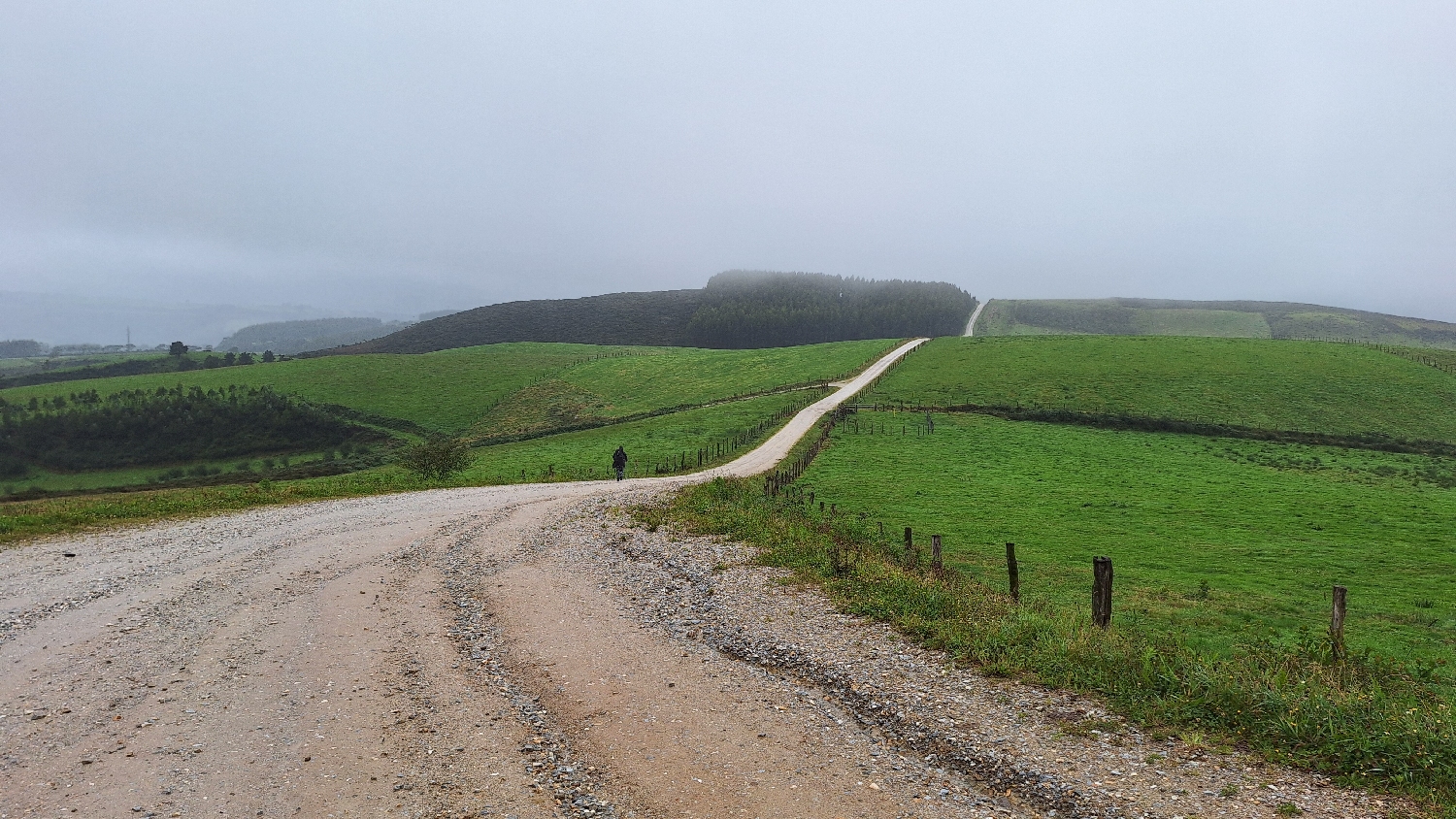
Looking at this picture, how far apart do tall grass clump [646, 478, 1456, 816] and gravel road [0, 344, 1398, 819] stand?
2.27ft

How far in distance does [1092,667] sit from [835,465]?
34126 millimetres

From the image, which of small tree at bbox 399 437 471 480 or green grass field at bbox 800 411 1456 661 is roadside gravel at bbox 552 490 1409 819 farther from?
small tree at bbox 399 437 471 480

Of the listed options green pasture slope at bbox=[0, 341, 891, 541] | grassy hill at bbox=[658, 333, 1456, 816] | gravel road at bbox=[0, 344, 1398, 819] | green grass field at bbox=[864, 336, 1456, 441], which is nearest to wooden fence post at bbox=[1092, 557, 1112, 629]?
grassy hill at bbox=[658, 333, 1456, 816]

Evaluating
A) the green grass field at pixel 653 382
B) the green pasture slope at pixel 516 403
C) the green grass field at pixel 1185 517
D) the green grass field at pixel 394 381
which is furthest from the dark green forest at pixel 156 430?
the green grass field at pixel 1185 517

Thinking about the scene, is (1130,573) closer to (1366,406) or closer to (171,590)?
(171,590)

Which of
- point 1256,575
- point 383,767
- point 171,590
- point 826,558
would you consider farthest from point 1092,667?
point 171,590

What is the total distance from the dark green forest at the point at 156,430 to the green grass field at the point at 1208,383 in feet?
236

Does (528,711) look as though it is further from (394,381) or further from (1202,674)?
(394,381)

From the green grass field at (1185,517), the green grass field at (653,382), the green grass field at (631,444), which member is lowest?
the green grass field at (1185,517)

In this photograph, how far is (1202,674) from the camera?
11836mm

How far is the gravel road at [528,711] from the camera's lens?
9.44m

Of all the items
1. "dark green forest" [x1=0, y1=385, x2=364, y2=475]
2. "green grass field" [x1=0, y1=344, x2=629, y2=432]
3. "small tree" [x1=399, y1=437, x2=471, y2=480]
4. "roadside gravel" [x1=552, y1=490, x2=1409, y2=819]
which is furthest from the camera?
"green grass field" [x1=0, y1=344, x2=629, y2=432]

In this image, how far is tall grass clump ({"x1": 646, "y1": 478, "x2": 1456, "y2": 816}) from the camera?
9.74 meters

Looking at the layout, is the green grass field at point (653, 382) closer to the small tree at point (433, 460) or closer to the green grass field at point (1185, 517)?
the green grass field at point (1185, 517)
